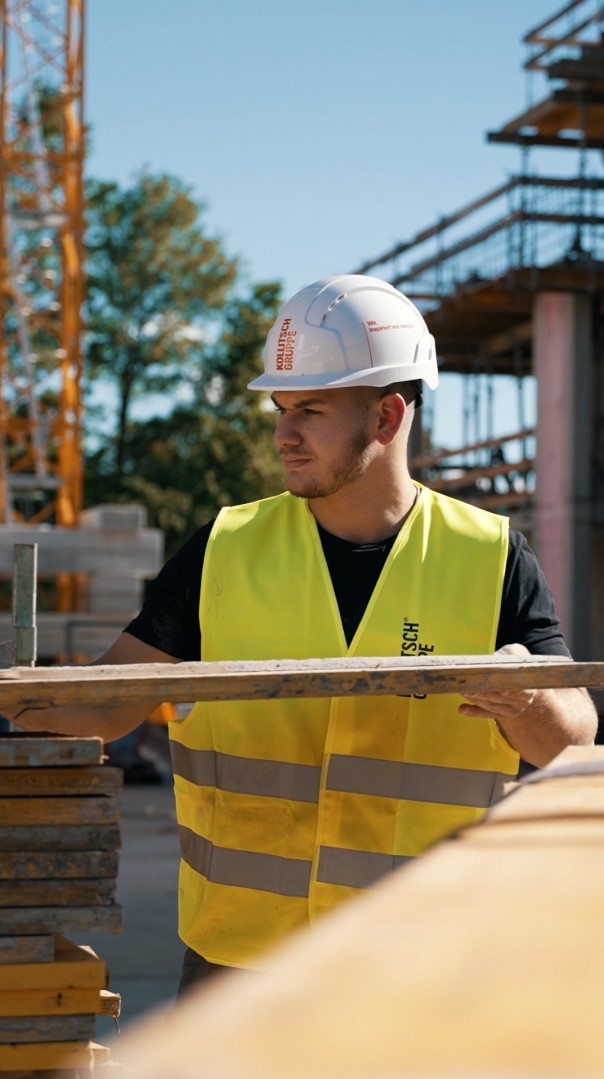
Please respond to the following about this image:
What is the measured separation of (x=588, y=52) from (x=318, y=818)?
15672 millimetres

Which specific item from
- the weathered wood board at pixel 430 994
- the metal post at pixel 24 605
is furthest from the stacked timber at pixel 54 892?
the weathered wood board at pixel 430 994

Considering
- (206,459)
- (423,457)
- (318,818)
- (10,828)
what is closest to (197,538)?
(318,818)

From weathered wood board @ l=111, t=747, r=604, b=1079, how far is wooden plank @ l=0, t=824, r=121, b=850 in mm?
1322

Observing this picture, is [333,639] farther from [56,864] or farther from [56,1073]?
[56,1073]

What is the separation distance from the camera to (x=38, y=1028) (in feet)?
7.55

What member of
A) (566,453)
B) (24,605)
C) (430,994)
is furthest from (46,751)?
(566,453)

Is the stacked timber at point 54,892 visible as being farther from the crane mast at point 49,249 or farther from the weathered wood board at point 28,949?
the crane mast at point 49,249

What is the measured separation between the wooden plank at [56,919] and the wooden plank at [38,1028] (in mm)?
127

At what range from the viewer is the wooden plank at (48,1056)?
7.45 ft

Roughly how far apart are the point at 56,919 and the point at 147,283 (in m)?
38.4

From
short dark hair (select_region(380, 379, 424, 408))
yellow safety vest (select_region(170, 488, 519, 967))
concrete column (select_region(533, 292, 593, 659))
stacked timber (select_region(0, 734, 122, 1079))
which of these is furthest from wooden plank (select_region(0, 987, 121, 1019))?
concrete column (select_region(533, 292, 593, 659))

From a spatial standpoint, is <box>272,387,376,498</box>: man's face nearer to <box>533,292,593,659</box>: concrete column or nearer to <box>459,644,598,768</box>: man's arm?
<box>459,644,598,768</box>: man's arm

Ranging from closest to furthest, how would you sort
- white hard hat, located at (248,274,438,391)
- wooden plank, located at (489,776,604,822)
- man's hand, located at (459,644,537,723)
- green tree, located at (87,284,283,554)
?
wooden plank, located at (489,776,604,822)
man's hand, located at (459,644,537,723)
white hard hat, located at (248,274,438,391)
green tree, located at (87,284,283,554)

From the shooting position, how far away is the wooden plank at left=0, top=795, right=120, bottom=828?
2.39 m
